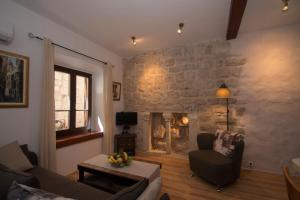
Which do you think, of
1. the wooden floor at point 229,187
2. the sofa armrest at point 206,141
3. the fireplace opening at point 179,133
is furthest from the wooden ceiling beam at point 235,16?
the wooden floor at point 229,187

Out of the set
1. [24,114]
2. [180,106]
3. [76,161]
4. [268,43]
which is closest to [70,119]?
[76,161]

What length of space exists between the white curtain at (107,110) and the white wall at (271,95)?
298cm

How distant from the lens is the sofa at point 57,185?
0.98 m

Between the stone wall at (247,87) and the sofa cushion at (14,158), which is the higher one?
the stone wall at (247,87)

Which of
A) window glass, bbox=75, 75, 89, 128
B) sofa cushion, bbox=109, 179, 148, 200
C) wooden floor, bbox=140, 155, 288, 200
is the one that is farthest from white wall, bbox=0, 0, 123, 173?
sofa cushion, bbox=109, 179, 148, 200

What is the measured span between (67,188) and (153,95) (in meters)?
2.98

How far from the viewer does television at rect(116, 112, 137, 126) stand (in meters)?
4.29

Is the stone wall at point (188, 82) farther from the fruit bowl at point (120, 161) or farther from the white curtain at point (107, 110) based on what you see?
the fruit bowl at point (120, 161)

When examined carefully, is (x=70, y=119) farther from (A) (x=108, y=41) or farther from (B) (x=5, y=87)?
(A) (x=108, y=41)

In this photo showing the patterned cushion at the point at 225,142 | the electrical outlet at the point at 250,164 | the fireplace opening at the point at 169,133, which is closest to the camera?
the patterned cushion at the point at 225,142

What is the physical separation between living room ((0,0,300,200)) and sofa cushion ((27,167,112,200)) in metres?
0.02

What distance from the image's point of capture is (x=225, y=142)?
283 cm

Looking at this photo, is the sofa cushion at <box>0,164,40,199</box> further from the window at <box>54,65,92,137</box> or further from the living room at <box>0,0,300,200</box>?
the window at <box>54,65,92,137</box>

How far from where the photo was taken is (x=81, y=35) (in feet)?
10.9
